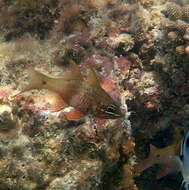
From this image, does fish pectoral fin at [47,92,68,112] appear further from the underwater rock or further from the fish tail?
the underwater rock

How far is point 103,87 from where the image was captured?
13.5 feet

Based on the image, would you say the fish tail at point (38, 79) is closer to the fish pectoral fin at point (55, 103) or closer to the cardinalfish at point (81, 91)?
the cardinalfish at point (81, 91)

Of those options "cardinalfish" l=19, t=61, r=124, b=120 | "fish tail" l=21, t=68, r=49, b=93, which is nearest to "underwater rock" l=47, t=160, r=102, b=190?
"cardinalfish" l=19, t=61, r=124, b=120

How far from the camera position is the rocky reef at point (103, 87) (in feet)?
11.8

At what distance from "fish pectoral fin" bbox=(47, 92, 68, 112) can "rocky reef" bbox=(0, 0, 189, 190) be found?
1.0 inches

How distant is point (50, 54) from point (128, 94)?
4.24ft

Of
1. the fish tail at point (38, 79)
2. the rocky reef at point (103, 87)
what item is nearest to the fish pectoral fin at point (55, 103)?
the rocky reef at point (103, 87)

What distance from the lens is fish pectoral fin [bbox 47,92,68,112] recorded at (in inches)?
141

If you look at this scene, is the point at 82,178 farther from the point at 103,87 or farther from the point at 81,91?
the point at 103,87

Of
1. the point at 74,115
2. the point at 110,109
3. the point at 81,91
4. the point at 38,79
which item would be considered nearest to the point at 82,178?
the point at 74,115

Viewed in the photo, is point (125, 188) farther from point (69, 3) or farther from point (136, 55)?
point (69, 3)

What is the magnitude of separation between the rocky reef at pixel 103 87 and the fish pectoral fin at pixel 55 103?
25 millimetres

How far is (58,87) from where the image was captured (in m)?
3.34

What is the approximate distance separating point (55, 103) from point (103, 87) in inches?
29.0
